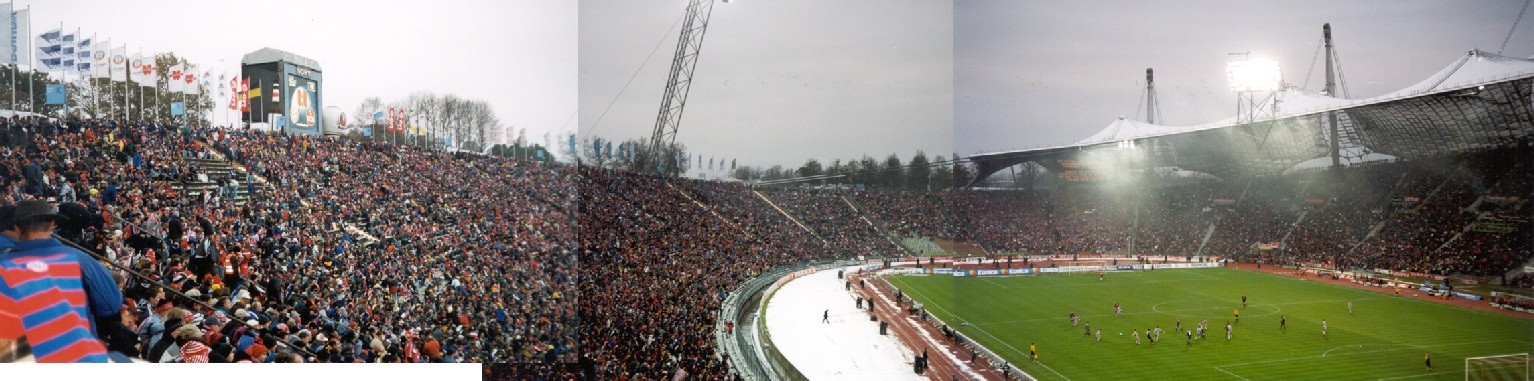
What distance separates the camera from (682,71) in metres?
11.2

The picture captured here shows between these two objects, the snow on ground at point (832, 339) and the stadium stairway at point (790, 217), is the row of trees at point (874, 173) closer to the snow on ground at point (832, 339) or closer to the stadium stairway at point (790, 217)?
the stadium stairway at point (790, 217)

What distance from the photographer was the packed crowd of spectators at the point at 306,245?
552cm

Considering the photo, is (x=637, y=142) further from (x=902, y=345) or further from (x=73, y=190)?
(x=73, y=190)

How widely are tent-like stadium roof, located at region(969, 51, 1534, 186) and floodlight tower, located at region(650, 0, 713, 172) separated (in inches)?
269

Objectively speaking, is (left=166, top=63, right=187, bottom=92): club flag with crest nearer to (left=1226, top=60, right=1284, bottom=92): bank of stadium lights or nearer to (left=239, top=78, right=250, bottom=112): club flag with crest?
(left=239, top=78, right=250, bottom=112): club flag with crest

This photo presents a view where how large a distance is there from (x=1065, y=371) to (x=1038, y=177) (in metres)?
13.8

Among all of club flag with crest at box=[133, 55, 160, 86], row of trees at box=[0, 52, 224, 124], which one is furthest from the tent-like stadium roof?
row of trees at box=[0, 52, 224, 124]

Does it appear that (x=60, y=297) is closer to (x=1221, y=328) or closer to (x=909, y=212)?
(x=1221, y=328)

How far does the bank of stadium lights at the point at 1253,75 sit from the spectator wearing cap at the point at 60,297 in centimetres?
1578

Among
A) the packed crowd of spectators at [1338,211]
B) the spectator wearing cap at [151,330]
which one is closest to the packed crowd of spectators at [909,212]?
the packed crowd of spectators at [1338,211]

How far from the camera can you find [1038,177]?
24188 millimetres

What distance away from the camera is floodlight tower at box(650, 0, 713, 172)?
10875 mm

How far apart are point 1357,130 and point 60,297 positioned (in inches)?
837

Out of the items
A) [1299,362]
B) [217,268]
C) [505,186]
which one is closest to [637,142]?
[505,186]
